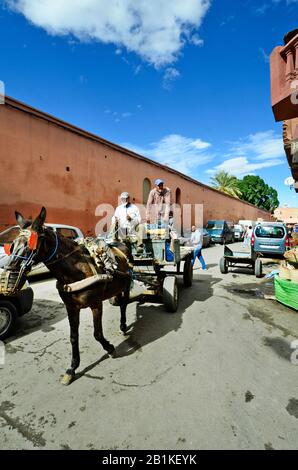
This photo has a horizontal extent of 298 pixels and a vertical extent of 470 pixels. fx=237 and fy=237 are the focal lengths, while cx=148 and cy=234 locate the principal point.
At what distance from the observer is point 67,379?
9.29 feet

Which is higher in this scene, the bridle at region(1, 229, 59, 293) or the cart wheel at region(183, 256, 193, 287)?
the bridle at region(1, 229, 59, 293)

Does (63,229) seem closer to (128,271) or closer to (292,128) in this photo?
(128,271)

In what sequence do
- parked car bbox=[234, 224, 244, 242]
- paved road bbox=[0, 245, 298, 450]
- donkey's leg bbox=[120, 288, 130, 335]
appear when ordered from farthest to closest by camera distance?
1. parked car bbox=[234, 224, 244, 242]
2. donkey's leg bbox=[120, 288, 130, 335]
3. paved road bbox=[0, 245, 298, 450]

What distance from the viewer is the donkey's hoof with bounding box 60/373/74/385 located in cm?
281

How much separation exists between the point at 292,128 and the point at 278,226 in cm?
503

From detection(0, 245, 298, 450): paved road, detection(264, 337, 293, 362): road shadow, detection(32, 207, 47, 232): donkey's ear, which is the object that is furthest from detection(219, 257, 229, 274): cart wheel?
detection(32, 207, 47, 232): donkey's ear

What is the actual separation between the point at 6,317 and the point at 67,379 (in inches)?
69.6

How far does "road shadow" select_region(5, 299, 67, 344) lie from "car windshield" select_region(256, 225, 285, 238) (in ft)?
30.9

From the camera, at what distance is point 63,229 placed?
8133 mm

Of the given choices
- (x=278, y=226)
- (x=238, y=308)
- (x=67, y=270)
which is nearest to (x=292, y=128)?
(x=278, y=226)

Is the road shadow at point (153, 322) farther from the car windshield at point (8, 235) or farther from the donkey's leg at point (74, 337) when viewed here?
the car windshield at point (8, 235)

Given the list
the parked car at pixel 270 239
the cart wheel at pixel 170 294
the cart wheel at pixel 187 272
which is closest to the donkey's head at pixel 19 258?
the cart wheel at pixel 170 294

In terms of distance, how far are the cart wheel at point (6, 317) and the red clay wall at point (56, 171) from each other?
652 cm

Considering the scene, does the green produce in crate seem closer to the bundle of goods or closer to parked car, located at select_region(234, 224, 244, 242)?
the bundle of goods
